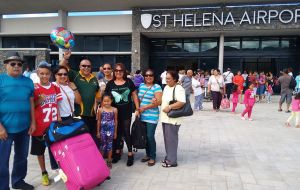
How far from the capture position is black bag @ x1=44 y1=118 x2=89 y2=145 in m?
3.65

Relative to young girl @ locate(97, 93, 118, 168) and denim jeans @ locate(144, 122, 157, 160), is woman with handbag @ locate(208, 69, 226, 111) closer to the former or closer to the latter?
denim jeans @ locate(144, 122, 157, 160)

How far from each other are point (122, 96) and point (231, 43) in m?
17.3

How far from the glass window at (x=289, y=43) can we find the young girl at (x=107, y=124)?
60.1 ft

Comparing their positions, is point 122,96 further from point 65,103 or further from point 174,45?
point 174,45

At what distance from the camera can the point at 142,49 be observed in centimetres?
2016

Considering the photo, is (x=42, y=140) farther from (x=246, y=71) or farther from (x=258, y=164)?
(x=246, y=71)

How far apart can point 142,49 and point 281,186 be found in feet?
54.8

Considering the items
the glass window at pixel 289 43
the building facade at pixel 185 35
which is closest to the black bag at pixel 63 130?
the building facade at pixel 185 35

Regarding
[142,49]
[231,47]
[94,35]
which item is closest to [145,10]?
[142,49]

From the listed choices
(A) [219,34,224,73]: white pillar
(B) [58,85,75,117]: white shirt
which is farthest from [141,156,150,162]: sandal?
(A) [219,34,224,73]: white pillar

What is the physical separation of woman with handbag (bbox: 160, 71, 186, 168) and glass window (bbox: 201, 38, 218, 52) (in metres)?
16.8

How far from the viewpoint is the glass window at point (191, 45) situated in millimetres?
21297

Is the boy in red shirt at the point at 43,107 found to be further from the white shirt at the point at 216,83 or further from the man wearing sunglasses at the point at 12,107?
the white shirt at the point at 216,83

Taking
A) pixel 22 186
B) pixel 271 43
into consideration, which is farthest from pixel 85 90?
pixel 271 43
